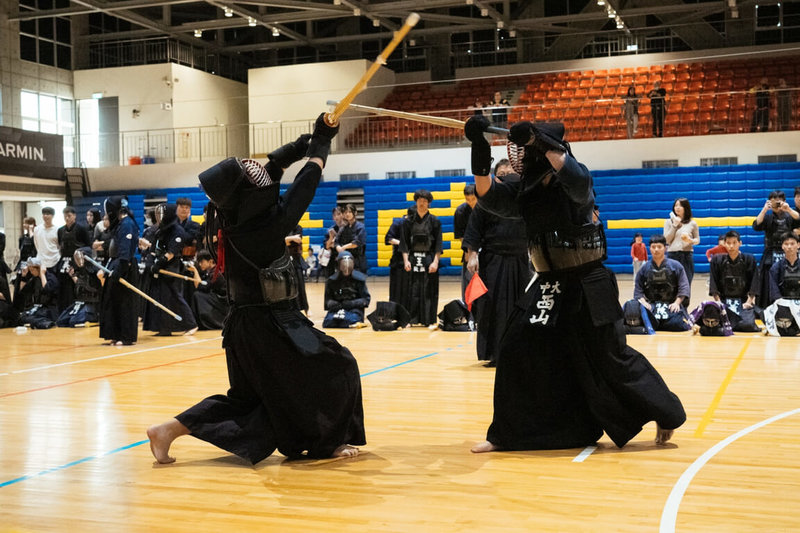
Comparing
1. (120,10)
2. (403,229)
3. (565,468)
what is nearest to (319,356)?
(565,468)

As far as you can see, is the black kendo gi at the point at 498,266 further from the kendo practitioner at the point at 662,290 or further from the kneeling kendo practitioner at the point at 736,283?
the kneeling kendo practitioner at the point at 736,283

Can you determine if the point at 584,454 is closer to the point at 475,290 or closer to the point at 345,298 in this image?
the point at 475,290

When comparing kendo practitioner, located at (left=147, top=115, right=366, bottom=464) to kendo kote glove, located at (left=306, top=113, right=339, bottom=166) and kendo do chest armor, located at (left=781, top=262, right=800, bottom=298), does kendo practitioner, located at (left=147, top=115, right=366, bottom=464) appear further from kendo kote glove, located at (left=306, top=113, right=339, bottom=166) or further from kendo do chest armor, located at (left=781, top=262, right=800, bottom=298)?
kendo do chest armor, located at (left=781, top=262, right=800, bottom=298)

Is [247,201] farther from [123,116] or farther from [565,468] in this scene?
[123,116]

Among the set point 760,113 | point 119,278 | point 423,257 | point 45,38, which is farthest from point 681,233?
point 45,38

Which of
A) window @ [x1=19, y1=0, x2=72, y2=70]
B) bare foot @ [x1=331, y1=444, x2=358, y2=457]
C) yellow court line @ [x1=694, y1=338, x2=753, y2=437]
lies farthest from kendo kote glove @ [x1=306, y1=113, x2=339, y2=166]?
window @ [x1=19, y1=0, x2=72, y2=70]

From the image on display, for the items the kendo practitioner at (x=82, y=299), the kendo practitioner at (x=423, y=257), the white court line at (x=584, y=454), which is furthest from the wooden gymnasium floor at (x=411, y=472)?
the kendo practitioner at (x=82, y=299)

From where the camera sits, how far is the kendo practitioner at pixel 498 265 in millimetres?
7559

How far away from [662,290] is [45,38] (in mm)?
21393

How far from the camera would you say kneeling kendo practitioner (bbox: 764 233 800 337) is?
9.87 metres

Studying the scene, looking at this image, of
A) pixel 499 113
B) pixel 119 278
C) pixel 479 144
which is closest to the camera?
pixel 479 144

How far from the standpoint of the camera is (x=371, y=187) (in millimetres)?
22359

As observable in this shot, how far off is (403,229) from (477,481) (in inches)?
321

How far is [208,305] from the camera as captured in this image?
12039mm
